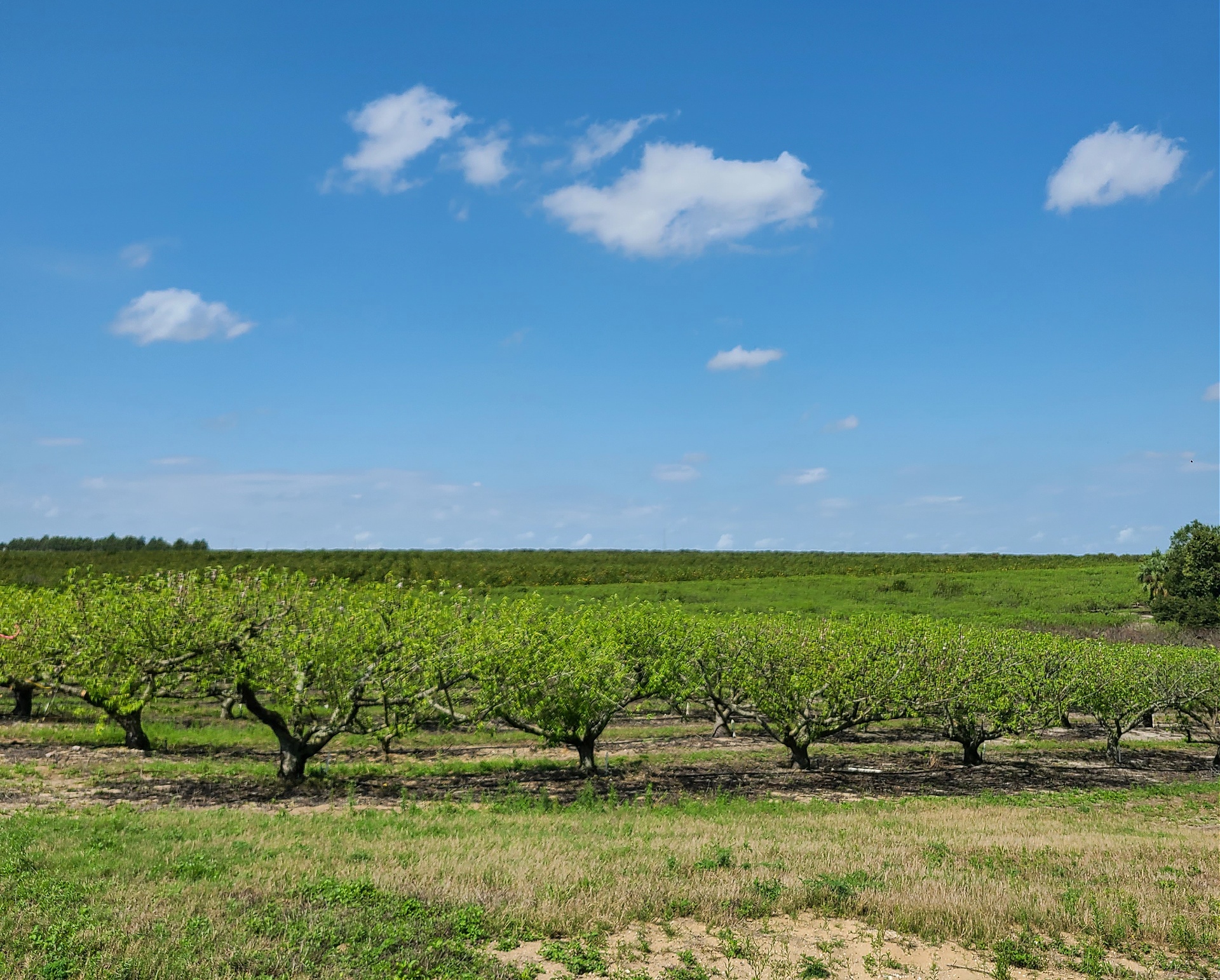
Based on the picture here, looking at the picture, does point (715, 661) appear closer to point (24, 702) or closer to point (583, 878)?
point (583, 878)

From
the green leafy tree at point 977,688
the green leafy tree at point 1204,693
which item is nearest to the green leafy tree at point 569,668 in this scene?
the green leafy tree at point 977,688

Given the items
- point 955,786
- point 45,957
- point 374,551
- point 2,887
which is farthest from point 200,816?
point 374,551

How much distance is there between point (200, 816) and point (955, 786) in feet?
60.7

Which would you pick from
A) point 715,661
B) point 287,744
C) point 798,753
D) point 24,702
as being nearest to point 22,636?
point 24,702

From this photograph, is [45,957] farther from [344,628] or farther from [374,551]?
[374,551]

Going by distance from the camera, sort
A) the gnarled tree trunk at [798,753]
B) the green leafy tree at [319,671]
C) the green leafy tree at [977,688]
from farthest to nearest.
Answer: the green leafy tree at [977,688]
the gnarled tree trunk at [798,753]
the green leafy tree at [319,671]

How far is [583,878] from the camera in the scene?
10.4 metres

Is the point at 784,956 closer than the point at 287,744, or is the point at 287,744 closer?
the point at 784,956

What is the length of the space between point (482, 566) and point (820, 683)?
10000 centimetres

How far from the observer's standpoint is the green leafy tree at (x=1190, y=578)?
Result: 205ft

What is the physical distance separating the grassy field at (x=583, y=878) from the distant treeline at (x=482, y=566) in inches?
2527

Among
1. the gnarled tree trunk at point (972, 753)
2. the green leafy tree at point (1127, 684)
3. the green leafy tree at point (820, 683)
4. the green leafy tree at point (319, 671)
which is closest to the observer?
the green leafy tree at point (319, 671)

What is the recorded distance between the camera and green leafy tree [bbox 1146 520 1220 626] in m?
62.6

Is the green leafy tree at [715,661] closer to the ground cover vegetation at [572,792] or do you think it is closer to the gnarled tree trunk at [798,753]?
the ground cover vegetation at [572,792]
